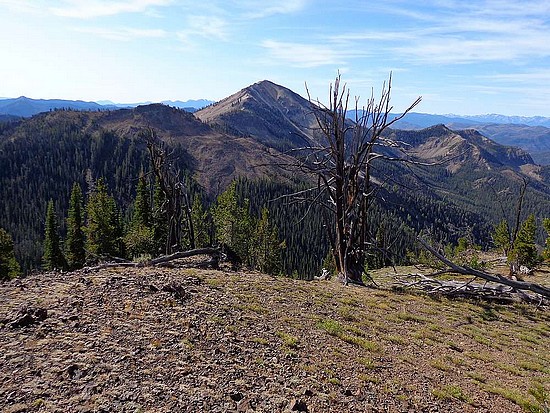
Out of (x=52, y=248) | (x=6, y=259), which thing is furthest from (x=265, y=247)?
(x=6, y=259)

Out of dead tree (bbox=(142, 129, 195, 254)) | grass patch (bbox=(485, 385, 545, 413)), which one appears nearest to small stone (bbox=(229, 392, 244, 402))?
grass patch (bbox=(485, 385, 545, 413))

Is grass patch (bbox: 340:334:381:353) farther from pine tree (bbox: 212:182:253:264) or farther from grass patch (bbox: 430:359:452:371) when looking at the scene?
pine tree (bbox: 212:182:253:264)

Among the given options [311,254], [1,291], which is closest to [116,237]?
[1,291]

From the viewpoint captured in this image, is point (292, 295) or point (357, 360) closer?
point (357, 360)

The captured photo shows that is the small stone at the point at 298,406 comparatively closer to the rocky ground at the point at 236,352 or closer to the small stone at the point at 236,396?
the rocky ground at the point at 236,352

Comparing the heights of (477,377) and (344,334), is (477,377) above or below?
below

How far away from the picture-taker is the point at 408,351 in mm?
11016

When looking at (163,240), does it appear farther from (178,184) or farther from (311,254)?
(311,254)

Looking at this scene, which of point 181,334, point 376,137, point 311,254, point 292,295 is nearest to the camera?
point 181,334

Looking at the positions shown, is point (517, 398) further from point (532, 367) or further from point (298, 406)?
point (298, 406)

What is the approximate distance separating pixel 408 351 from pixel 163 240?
3871 centimetres

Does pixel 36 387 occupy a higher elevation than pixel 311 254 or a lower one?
higher

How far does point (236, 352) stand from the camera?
8.95 metres

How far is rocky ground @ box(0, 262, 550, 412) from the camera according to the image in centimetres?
712
